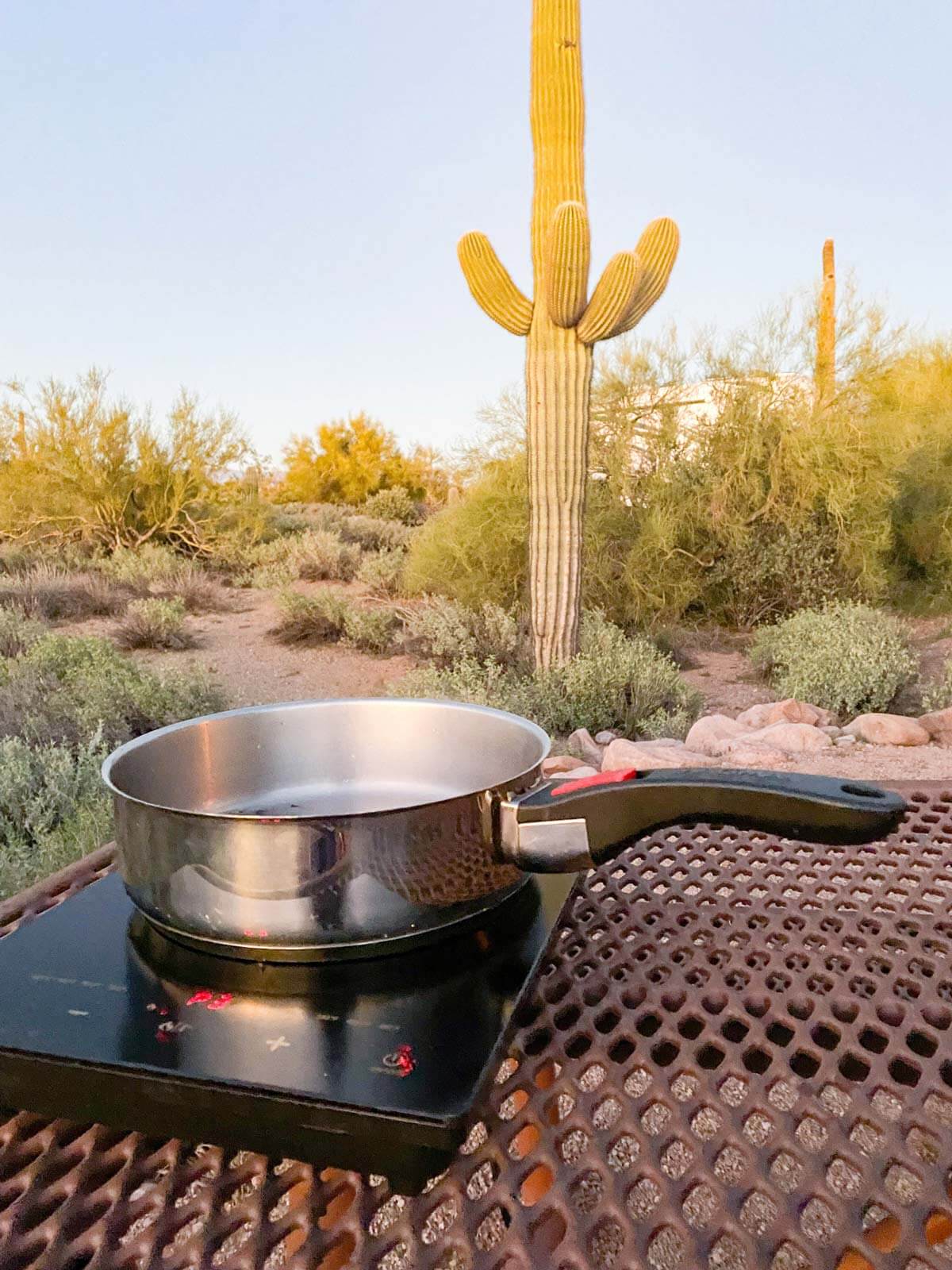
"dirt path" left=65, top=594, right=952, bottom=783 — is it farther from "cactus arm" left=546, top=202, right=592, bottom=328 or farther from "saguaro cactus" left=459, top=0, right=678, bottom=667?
"cactus arm" left=546, top=202, right=592, bottom=328

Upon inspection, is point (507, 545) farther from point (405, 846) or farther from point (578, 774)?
point (405, 846)

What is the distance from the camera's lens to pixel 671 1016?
585 millimetres

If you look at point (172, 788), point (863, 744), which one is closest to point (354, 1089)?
point (172, 788)

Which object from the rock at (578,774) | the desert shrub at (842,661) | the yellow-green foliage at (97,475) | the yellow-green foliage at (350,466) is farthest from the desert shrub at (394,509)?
the rock at (578,774)

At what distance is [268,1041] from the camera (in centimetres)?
51

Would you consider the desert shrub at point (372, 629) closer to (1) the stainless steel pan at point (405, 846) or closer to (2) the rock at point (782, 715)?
(2) the rock at point (782, 715)

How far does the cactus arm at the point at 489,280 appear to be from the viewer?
179 inches

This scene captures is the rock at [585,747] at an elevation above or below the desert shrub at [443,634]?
below

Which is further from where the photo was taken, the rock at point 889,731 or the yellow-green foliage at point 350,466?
the yellow-green foliage at point 350,466

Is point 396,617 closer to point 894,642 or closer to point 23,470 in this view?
point 894,642

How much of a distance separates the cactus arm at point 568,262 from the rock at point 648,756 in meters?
2.35

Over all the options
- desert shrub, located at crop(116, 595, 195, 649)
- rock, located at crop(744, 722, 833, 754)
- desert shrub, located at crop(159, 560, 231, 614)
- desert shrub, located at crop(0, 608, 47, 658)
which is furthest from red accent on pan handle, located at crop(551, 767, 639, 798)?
desert shrub, located at crop(159, 560, 231, 614)

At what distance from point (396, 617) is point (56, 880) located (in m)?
6.31

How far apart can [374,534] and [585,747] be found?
354 inches
